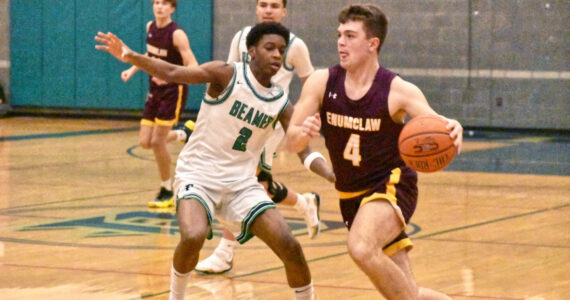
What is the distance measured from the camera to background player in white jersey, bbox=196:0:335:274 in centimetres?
714

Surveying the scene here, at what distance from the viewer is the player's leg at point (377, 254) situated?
489cm

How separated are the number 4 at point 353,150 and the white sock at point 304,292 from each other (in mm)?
769

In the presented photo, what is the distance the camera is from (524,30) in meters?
17.0

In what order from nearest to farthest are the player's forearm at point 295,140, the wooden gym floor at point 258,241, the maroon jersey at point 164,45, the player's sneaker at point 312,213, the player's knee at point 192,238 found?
the player's forearm at point 295,140
the player's knee at point 192,238
the wooden gym floor at point 258,241
the player's sneaker at point 312,213
the maroon jersey at point 164,45

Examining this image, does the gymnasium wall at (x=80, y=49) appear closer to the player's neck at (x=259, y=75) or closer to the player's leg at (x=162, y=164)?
the player's leg at (x=162, y=164)

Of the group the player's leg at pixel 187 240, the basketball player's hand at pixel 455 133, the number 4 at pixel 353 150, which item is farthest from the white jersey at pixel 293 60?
the basketball player's hand at pixel 455 133

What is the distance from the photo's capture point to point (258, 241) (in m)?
8.31

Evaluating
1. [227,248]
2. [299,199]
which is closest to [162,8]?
[299,199]

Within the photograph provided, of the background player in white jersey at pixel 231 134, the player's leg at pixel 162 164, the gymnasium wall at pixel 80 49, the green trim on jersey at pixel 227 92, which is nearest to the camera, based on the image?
the background player in white jersey at pixel 231 134

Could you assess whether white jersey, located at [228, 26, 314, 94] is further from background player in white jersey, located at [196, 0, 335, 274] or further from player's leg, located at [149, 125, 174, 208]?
player's leg, located at [149, 125, 174, 208]

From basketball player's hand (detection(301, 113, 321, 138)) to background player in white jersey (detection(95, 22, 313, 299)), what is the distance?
33.8 inches

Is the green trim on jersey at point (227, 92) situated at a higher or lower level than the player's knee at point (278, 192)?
higher

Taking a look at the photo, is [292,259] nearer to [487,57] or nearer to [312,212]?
[312,212]

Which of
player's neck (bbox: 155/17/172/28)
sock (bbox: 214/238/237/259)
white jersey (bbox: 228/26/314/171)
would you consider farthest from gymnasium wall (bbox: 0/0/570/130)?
sock (bbox: 214/238/237/259)
